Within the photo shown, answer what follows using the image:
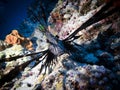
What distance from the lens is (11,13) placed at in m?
8.97

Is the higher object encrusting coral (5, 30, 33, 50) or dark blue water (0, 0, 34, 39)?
dark blue water (0, 0, 34, 39)

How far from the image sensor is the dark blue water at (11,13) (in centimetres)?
847

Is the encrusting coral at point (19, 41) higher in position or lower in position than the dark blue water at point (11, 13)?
lower

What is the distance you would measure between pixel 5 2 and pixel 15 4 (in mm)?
690

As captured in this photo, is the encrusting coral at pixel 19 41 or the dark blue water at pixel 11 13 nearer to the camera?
the encrusting coral at pixel 19 41

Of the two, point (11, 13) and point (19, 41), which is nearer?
point (19, 41)

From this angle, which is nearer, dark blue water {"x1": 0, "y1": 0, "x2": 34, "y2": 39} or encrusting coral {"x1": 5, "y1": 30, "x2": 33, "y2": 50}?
encrusting coral {"x1": 5, "y1": 30, "x2": 33, "y2": 50}

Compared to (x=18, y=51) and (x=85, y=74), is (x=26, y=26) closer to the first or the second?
(x=18, y=51)

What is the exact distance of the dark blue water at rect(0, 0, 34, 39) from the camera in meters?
8.47

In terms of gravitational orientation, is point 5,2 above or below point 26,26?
above

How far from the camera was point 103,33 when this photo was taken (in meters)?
4.07

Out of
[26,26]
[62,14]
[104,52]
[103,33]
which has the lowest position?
[104,52]

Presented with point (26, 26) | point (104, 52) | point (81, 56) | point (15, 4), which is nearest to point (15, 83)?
point (81, 56)

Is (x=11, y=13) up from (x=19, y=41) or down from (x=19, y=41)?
up
